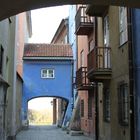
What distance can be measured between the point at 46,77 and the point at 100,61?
62.9 feet

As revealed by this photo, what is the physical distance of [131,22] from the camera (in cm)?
1602

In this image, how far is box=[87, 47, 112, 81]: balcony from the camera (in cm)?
1980

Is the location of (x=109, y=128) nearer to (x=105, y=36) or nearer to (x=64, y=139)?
(x=105, y=36)

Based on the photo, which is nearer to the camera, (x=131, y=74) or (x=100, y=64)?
(x=131, y=74)

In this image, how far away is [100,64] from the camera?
21.0 m

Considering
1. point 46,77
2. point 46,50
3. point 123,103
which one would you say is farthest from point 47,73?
point 123,103

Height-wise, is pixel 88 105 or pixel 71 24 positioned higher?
pixel 71 24

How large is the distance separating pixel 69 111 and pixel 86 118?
889 centimetres

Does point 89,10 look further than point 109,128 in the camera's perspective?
Yes

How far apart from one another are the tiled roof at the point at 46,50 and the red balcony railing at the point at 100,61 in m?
18.2

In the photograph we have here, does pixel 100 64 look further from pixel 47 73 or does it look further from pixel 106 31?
pixel 47 73

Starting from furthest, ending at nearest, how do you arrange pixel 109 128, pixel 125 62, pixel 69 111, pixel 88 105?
pixel 69 111 → pixel 88 105 → pixel 109 128 → pixel 125 62

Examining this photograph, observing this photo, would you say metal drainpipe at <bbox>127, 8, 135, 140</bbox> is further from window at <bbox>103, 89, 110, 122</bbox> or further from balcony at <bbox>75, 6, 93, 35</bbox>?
balcony at <bbox>75, 6, 93, 35</bbox>

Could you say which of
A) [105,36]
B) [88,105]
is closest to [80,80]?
[88,105]
